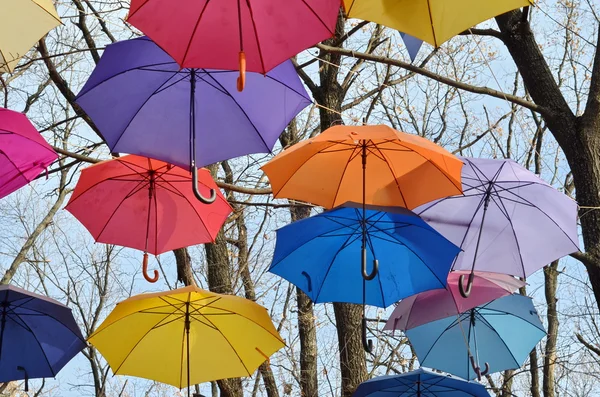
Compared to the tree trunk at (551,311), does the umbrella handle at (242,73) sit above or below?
A: below

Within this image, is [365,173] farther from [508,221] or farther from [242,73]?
[242,73]

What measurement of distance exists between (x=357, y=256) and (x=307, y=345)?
5.78 meters

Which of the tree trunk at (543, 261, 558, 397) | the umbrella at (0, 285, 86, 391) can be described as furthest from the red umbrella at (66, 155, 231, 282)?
the tree trunk at (543, 261, 558, 397)

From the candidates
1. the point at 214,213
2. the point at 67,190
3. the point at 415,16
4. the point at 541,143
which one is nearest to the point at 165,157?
the point at 214,213

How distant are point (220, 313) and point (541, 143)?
419 inches

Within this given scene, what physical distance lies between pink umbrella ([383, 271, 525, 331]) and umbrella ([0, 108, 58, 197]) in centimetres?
332

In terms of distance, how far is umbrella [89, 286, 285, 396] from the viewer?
647cm

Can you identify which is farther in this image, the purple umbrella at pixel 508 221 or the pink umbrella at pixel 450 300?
the pink umbrella at pixel 450 300

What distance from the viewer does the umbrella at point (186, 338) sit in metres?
6.47

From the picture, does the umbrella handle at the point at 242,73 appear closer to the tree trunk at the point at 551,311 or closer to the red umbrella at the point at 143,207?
the red umbrella at the point at 143,207

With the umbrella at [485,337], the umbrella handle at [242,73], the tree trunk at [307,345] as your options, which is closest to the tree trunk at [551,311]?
the tree trunk at [307,345]

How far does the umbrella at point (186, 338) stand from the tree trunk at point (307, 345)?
15.4 ft

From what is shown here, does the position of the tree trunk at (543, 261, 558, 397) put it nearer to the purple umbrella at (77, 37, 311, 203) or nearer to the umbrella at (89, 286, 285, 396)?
the umbrella at (89, 286, 285, 396)

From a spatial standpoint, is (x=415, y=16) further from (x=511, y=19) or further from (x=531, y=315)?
(x=531, y=315)
